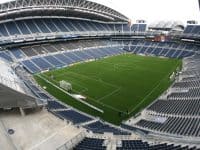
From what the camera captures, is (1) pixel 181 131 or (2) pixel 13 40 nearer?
(1) pixel 181 131

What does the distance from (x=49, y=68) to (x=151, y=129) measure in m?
34.2

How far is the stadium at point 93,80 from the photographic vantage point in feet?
83.3

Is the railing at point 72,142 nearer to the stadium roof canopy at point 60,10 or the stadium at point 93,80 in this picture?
the stadium at point 93,80

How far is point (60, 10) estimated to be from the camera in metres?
77.4

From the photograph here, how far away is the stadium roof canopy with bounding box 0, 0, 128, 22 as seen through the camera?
65812mm

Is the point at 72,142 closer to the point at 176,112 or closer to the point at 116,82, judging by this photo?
the point at 176,112

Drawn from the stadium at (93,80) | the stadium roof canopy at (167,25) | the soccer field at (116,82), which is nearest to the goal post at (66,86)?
the stadium at (93,80)

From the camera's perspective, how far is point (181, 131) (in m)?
27.5

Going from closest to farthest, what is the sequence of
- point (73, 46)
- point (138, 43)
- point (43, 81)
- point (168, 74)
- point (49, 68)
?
point (43, 81), point (168, 74), point (49, 68), point (73, 46), point (138, 43)

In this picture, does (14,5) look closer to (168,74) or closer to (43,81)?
(43,81)

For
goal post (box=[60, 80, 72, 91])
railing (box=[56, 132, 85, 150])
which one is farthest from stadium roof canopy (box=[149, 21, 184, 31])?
railing (box=[56, 132, 85, 150])

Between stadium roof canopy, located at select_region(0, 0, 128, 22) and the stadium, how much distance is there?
9.7 inches

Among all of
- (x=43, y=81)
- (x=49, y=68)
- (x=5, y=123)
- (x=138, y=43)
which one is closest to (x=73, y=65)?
(x=49, y=68)

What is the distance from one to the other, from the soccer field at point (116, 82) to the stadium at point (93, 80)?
15cm
